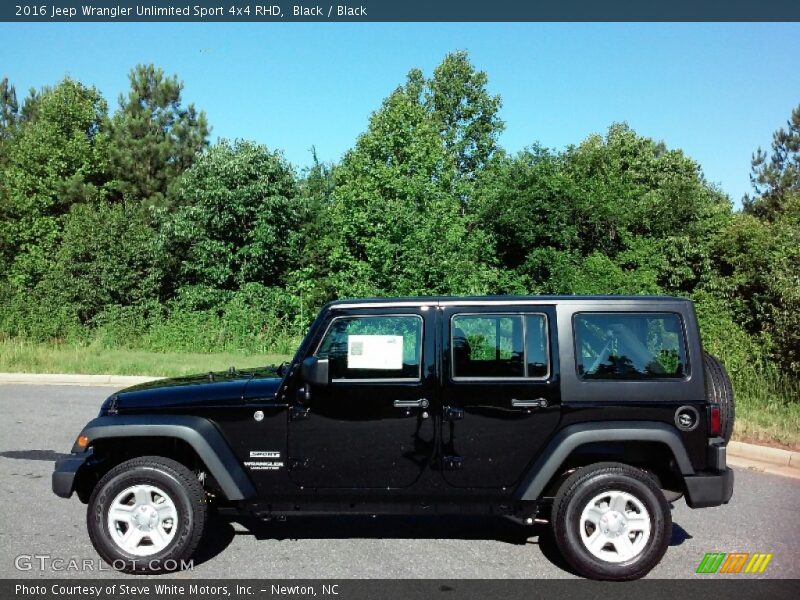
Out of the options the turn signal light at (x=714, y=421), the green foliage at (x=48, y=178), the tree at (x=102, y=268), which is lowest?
the turn signal light at (x=714, y=421)

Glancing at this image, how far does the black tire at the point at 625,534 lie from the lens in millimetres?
4867

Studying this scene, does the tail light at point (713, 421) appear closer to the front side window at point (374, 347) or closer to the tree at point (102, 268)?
the front side window at point (374, 347)

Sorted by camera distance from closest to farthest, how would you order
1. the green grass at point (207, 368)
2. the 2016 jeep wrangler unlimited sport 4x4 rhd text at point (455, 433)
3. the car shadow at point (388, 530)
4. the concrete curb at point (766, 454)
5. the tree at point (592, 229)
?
the 2016 jeep wrangler unlimited sport 4x4 rhd text at point (455, 433) → the car shadow at point (388, 530) → the concrete curb at point (766, 454) → the green grass at point (207, 368) → the tree at point (592, 229)

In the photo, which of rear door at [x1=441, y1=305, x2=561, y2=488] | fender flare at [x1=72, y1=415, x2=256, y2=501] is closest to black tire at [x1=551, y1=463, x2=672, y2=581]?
rear door at [x1=441, y1=305, x2=561, y2=488]

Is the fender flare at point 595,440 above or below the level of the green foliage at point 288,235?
below

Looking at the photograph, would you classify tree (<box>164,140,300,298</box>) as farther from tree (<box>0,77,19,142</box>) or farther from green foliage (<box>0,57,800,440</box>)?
tree (<box>0,77,19,142</box>)

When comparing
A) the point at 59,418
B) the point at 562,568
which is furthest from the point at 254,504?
the point at 59,418

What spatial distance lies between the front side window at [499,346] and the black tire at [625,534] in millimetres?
766

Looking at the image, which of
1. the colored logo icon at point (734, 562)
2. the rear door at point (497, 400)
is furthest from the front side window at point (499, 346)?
the colored logo icon at point (734, 562)

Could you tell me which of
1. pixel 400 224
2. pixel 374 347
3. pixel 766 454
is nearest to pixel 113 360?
pixel 400 224

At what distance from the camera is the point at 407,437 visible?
4.98 meters

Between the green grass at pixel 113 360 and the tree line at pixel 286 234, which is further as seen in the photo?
the tree line at pixel 286 234

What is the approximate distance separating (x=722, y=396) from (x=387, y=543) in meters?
2.59

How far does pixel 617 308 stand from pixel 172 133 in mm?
42381
